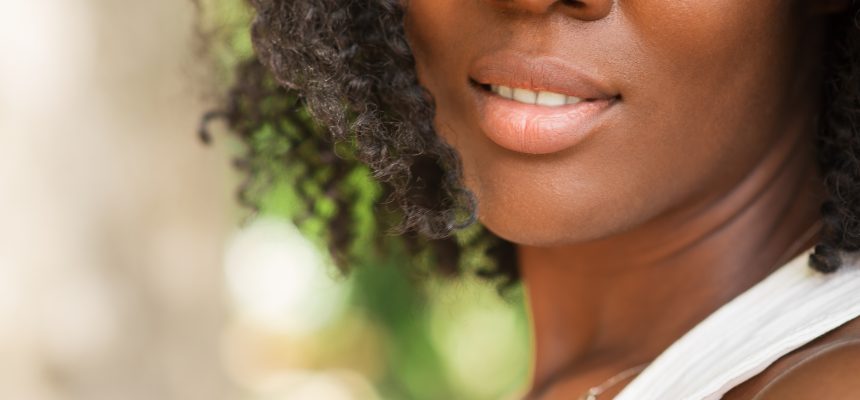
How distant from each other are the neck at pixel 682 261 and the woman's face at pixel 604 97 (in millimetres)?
43

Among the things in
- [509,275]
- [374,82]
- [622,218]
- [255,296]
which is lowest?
[622,218]

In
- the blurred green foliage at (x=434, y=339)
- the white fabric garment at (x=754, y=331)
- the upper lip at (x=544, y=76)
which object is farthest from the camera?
the blurred green foliage at (x=434, y=339)

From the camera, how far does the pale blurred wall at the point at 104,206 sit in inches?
131

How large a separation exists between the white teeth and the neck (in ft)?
0.90

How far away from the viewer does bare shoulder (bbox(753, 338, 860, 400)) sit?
1.16m

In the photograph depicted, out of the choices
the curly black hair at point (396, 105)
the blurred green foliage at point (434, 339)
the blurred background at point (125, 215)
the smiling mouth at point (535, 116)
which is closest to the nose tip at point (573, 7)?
the smiling mouth at point (535, 116)

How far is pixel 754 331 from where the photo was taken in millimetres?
1438

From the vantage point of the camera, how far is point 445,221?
162cm

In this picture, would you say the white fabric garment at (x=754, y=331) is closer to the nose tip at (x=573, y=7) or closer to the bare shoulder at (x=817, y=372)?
the bare shoulder at (x=817, y=372)

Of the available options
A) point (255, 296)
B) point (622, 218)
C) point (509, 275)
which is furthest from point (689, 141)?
point (255, 296)

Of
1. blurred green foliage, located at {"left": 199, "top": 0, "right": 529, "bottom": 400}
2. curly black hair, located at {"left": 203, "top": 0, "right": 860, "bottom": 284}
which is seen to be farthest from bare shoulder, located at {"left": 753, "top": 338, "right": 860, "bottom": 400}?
blurred green foliage, located at {"left": 199, "top": 0, "right": 529, "bottom": 400}

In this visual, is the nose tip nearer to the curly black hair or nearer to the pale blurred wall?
the curly black hair

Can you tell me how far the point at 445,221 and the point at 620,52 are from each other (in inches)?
14.1

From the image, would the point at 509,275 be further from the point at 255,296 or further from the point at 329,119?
the point at 255,296
